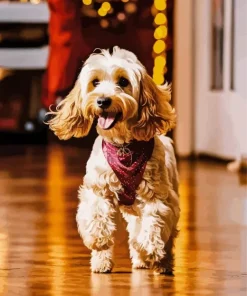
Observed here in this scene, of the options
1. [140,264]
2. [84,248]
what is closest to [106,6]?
[84,248]

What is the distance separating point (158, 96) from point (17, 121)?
16.9 feet

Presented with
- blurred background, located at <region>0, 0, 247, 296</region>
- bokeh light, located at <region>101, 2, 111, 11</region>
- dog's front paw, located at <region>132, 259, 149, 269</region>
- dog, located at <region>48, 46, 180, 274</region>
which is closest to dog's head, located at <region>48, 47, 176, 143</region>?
dog, located at <region>48, 46, 180, 274</region>

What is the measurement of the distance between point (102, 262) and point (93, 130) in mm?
4270

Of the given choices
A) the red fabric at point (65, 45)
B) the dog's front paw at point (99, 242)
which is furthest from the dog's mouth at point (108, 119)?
the red fabric at point (65, 45)

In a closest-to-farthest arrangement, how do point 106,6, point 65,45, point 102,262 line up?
1. point 102,262
2. point 65,45
3. point 106,6

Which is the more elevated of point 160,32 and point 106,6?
point 106,6

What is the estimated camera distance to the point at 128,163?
10.1 ft

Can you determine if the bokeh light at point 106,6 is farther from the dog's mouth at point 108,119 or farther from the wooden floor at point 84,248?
the dog's mouth at point 108,119

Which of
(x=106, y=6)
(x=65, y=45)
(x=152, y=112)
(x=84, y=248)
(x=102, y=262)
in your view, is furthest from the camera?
(x=106, y=6)

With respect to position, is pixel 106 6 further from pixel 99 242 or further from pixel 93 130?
pixel 99 242

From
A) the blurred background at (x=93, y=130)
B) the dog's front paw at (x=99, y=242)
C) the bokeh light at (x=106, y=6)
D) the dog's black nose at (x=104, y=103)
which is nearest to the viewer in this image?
the dog's black nose at (x=104, y=103)

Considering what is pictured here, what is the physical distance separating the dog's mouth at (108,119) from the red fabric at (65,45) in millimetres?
4186

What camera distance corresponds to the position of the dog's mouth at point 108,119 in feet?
9.69

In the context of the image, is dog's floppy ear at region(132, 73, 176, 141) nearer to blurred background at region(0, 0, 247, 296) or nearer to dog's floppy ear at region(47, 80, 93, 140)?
dog's floppy ear at region(47, 80, 93, 140)
